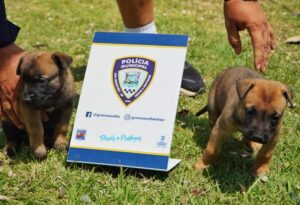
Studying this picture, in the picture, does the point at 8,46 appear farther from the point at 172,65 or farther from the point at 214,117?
the point at 214,117

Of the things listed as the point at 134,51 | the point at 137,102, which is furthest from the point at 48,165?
the point at 134,51

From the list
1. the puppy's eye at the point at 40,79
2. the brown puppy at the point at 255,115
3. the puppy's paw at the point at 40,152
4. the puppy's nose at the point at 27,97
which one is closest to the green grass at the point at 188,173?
the puppy's paw at the point at 40,152

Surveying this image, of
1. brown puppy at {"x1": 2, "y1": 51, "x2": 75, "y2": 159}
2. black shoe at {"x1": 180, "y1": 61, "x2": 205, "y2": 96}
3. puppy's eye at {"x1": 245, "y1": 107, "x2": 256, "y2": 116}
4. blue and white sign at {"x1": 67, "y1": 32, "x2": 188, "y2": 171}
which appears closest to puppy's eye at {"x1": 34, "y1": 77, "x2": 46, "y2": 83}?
brown puppy at {"x1": 2, "y1": 51, "x2": 75, "y2": 159}

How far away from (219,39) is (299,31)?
162 cm

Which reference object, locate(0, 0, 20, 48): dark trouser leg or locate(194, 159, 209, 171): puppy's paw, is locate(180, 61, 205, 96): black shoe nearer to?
locate(194, 159, 209, 171): puppy's paw

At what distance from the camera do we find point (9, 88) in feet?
13.2

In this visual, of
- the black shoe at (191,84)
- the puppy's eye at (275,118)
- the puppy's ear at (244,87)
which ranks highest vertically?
the puppy's ear at (244,87)

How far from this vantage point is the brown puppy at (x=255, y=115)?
340 cm

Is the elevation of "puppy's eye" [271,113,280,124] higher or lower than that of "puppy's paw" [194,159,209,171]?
higher

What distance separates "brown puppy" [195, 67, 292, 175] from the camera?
340 centimetres

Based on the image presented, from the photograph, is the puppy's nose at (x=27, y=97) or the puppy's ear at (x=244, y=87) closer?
the puppy's ear at (x=244, y=87)

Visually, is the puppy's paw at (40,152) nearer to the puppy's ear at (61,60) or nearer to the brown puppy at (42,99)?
the brown puppy at (42,99)

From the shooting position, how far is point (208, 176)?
384cm

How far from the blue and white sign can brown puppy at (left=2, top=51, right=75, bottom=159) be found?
0.17 m
